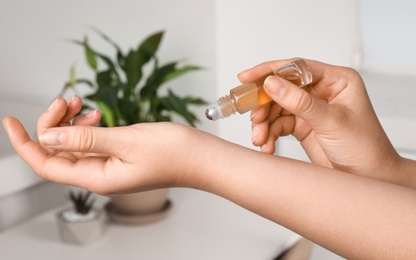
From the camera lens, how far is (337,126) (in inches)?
27.6

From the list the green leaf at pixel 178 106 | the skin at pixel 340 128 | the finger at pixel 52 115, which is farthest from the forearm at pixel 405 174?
the green leaf at pixel 178 106

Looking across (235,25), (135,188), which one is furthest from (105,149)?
(235,25)

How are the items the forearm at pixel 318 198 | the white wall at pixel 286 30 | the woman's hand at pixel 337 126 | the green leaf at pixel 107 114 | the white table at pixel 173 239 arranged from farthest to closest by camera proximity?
the white wall at pixel 286 30, the green leaf at pixel 107 114, the white table at pixel 173 239, the woman's hand at pixel 337 126, the forearm at pixel 318 198

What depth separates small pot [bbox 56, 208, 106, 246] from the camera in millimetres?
1103

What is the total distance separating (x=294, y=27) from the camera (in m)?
1.39

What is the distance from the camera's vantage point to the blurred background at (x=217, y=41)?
1390mm

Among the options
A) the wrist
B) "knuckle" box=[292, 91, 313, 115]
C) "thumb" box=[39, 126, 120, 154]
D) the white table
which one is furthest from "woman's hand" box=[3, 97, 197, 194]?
the white table

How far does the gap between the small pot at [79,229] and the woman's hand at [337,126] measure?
0.45m

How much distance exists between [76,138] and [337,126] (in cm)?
29

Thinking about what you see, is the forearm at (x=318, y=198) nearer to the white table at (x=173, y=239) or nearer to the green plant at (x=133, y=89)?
the white table at (x=173, y=239)

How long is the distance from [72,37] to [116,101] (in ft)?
1.10

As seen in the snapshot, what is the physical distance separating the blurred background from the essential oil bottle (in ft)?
2.36

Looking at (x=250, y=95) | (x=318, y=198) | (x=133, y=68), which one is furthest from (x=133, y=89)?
(x=318, y=198)

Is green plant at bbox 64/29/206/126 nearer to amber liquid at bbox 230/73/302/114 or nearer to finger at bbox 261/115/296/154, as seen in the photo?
finger at bbox 261/115/296/154
